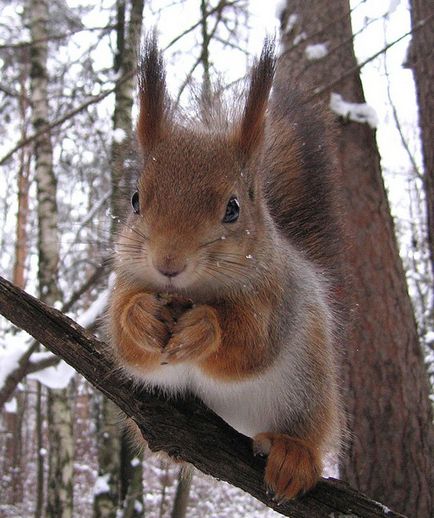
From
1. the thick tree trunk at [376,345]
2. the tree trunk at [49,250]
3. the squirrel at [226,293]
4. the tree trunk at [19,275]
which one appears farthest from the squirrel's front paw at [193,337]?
the tree trunk at [19,275]

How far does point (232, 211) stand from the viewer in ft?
3.92

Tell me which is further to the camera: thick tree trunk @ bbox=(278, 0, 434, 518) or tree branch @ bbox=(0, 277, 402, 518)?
thick tree trunk @ bbox=(278, 0, 434, 518)

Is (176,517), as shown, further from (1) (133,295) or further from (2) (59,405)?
(1) (133,295)

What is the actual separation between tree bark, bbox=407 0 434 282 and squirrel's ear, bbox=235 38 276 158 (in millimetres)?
1848

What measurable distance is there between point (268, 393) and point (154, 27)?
899 mm

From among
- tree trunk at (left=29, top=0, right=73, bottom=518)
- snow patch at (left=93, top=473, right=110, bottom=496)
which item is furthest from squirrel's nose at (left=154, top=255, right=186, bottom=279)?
snow patch at (left=93, top=473, right=110, bottom=496)

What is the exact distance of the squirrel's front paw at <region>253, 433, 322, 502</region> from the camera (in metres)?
1.29

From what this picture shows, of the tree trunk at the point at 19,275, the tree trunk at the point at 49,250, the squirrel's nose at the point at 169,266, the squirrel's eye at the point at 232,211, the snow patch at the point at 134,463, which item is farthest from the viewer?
the tree trunk at the point at 19,275

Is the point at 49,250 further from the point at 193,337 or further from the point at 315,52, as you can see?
the point at 193,337

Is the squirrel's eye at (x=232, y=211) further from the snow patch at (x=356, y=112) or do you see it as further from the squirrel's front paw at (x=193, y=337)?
the snow patch at (x=356, y=112)

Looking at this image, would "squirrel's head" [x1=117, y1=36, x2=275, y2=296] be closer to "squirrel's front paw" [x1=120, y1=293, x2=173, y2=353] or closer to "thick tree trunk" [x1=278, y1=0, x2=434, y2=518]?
"squirrel's front paw" [x1=120, y1=293, x2=173, y2=353]

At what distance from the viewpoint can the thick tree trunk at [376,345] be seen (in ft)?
8.86

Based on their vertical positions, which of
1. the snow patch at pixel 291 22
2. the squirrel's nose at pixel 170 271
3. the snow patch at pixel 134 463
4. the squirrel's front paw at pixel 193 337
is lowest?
the squirrel's front paw at pixel 193 337

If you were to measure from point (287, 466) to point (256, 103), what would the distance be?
2.68 ft
